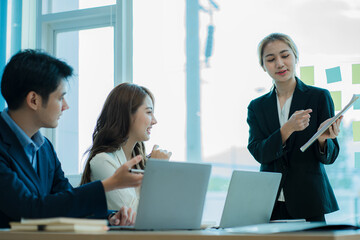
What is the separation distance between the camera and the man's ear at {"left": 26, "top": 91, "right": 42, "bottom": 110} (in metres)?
1.58

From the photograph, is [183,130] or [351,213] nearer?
[351,213]

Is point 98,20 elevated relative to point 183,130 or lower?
elevated

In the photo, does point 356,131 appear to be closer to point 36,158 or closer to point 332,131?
point 332,131

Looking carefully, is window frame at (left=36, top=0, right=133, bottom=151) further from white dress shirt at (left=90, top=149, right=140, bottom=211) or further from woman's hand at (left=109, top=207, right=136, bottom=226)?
woman's hand at (left=109, top=207, right=136, bottom=226)

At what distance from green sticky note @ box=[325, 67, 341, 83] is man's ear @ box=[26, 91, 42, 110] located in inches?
73.4

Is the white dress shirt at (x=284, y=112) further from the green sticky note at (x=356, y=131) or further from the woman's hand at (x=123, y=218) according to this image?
the woman's hand at (x=123, y=218)

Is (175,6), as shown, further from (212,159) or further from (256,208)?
(256,208)

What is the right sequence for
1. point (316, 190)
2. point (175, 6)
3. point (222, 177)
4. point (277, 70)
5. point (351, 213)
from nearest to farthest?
point (316, 190) < point (277, 70) < point (351, 213) < point (222, 177) < point (175, 6)

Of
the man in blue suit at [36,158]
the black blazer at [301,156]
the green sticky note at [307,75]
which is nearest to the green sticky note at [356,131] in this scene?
the green sticky note at [307,75]

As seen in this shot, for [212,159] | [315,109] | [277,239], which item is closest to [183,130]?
[212,159]

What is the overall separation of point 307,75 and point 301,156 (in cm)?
78

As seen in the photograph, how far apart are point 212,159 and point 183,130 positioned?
286 millimetres

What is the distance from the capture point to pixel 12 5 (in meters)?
3.66

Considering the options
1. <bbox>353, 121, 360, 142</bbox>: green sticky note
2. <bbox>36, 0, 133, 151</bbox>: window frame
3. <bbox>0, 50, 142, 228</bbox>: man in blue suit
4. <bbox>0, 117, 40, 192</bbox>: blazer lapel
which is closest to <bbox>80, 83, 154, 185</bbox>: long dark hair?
<bbox>0, 50, 142, 228</bbox>: man in blue suit
